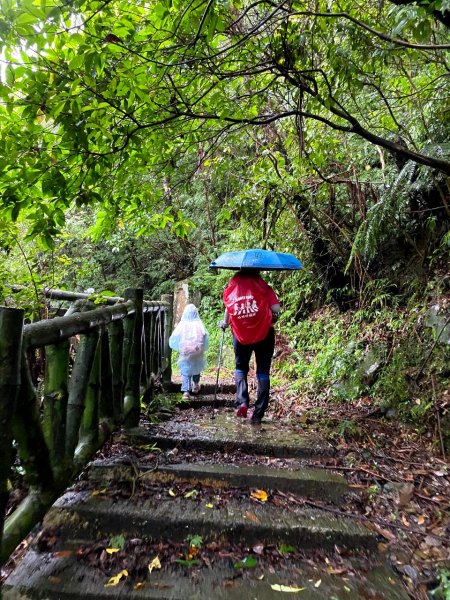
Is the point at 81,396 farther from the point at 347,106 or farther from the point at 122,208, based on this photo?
the point at 347,106

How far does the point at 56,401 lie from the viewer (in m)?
2.27

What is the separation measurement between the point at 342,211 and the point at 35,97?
5.51 m

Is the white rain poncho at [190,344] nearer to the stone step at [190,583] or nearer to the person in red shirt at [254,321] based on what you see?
the person in red shirt at [254,321]

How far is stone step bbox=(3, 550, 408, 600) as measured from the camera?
2162 mm

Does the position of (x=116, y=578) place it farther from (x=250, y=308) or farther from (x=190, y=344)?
(x=190, y=344)

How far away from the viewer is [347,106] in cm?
666

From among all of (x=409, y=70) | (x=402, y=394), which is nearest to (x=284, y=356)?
(x=402, y=394)

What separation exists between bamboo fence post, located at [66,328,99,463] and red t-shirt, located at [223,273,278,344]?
2.08 m

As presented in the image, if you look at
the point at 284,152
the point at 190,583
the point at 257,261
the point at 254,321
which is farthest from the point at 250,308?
the point at 284,152

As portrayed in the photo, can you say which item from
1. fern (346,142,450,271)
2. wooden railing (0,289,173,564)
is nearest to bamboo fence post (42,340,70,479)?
wooden railing (0,289,173,564)

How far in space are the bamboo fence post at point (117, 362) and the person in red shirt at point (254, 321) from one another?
148 cm

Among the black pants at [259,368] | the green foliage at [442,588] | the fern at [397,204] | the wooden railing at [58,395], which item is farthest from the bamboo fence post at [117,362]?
the fern at [397,204]

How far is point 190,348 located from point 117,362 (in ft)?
7.28

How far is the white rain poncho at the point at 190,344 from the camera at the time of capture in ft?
18.6
